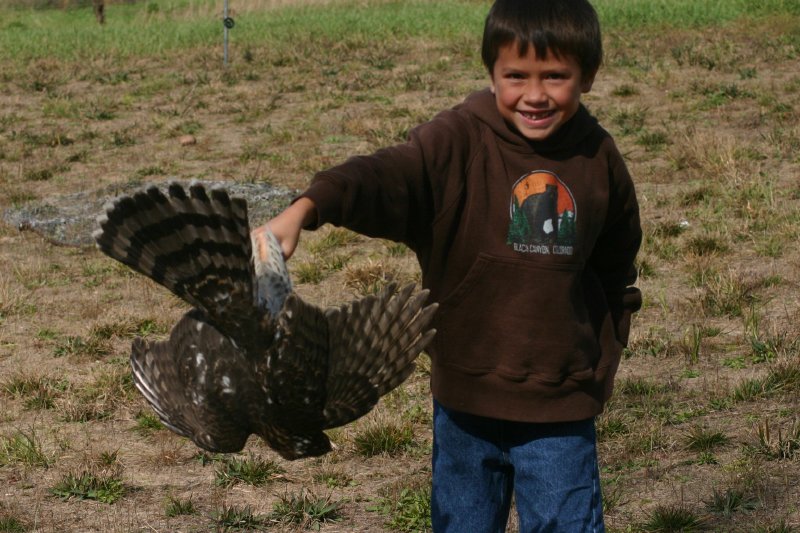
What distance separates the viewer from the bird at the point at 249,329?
2.67m

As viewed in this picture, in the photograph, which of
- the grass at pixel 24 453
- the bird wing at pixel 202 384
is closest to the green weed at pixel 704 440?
the bird wing at pixel 202 384

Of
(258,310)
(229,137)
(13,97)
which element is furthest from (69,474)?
(13,97)

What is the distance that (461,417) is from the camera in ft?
11.0

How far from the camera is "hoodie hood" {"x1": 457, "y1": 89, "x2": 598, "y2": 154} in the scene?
10.5 ft

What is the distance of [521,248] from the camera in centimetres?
318

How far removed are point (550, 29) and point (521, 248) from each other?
1.93 ft

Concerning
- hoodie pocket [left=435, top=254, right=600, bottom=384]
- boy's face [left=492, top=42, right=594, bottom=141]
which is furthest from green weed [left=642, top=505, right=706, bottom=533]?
boy's face [left=492, top=42, right=594, bottom=141]

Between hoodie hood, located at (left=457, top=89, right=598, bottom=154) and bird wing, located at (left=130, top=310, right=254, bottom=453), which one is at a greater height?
hoodie hood, located at (left=457, top=89, right=598, bottom=154)

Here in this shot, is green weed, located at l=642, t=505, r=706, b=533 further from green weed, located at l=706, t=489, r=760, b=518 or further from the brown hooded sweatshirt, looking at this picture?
the brown hooded sweatshirt

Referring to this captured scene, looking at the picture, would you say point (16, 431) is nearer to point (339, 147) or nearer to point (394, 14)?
point (339, 147)

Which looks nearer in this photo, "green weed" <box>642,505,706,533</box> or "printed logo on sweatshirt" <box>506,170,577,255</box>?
"printed logo on sweatshirt" <box>506,170,577,255</box>

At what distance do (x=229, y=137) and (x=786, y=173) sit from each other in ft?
18.5

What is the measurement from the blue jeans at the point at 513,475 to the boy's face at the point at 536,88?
83cm

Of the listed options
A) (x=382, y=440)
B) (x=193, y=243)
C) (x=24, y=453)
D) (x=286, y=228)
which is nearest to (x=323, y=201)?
(x=286, y=228)
